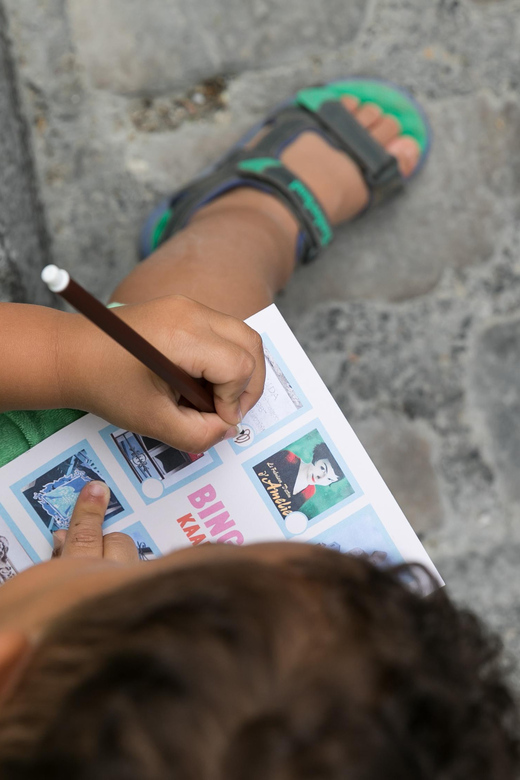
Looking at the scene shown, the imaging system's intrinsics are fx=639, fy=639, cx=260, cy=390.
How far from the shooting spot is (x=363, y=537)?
74 centimetres

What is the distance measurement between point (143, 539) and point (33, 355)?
25 centimetres

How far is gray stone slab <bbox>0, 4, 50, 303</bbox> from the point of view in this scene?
89 cm

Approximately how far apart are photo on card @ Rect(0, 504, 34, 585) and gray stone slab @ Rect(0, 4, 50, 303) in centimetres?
31

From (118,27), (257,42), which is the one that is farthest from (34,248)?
(257,42)

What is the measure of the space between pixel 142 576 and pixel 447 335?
2.61ft

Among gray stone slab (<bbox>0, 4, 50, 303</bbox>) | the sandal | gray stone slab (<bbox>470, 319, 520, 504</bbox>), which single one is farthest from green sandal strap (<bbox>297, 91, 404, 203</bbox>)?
gray stone slab (<bbox>0, 4, 50, 303</bbox>)

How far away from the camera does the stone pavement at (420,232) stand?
1.08 meters

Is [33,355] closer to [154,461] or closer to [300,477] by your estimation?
[154,461]

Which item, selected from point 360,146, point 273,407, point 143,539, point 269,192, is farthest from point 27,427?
point 360,146

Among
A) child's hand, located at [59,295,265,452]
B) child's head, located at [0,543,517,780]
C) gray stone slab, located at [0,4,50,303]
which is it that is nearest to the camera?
child's head, located at [0,543,517,780]

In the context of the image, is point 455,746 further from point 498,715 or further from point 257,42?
point 257,42

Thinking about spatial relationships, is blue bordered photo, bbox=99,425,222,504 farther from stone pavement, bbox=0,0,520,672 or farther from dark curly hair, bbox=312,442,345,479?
stone pavement, bbox=0,0,520,672

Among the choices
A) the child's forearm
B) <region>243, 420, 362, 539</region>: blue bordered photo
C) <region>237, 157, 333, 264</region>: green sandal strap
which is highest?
<region>237, 157, 333, 264</region>: green sandal strap

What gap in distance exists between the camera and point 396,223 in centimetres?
111
